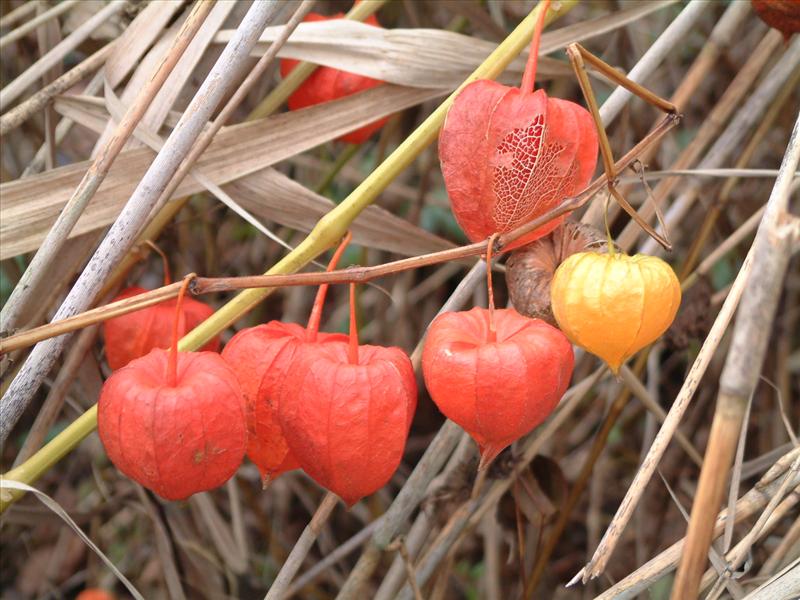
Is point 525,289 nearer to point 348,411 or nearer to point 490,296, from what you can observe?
point 490,296

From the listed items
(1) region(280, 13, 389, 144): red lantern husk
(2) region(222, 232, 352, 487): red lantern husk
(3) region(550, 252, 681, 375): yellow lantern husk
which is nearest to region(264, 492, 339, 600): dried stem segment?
(2) region(222, 232, 352, 487): red lantern husk

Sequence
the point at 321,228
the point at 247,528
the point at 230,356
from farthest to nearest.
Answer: the point at 247,528 < the point at 321,228 < the point at 230,356

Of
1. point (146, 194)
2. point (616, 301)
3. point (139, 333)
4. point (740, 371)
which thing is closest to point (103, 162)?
point (146, 194)

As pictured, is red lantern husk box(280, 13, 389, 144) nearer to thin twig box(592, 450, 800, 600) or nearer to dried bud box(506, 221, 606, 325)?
dried bud box(506, 221, 606, 325)

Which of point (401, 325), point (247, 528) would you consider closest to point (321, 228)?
point (401, 325)

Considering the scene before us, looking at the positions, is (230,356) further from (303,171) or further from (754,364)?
(303,171)

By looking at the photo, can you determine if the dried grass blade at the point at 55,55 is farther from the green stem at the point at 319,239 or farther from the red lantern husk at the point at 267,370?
the red lantern husk at the point at 267,370

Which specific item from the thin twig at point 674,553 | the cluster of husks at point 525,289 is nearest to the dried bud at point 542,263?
the cluster of husks at point 525,289
